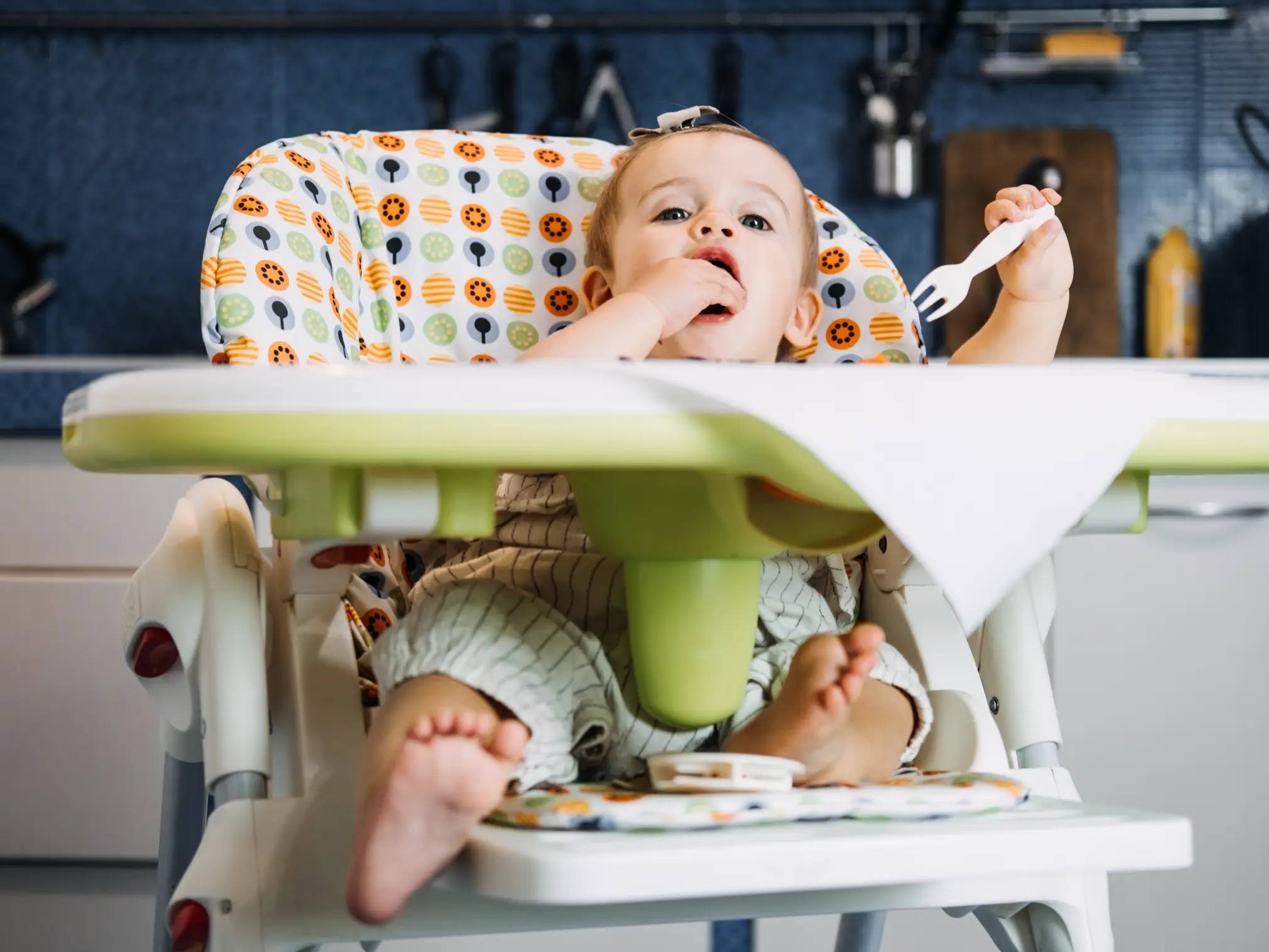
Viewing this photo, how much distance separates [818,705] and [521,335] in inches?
20.6

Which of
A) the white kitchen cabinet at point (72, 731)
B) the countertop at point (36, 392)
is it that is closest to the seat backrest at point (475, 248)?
the countertop at point (36, 392)

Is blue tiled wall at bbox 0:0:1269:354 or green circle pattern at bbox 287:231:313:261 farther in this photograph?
blue tiled wall at bbox 0:0:1269:354

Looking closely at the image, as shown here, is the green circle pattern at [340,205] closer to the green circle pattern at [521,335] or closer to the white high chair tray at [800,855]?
the green circle pattern at [521,335]

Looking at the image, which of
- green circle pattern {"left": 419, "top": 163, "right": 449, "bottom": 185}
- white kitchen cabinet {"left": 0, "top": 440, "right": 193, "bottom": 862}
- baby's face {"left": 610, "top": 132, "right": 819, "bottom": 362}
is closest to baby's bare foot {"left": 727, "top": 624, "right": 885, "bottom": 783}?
baby's face {"left": 610, "top": 132, "right": 819, "bottom": 362}

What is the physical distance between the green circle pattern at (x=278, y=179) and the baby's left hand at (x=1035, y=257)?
0.48m

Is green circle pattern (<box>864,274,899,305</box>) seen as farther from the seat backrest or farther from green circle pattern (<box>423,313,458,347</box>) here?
green circle pattern (<box>423,313,458,347</box>)

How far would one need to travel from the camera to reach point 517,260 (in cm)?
114

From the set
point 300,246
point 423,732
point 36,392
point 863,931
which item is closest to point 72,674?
point 36,392

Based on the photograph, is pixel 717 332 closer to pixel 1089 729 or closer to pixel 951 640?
pixel 951 640

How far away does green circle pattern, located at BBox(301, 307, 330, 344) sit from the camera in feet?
3.03

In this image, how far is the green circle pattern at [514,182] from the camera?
3.78ft

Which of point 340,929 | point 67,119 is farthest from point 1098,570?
point 67,119

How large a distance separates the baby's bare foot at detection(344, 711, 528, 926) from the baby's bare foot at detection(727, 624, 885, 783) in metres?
0.16

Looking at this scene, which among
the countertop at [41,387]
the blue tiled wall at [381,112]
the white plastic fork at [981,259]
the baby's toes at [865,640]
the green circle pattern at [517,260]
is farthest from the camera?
the blue tiled wall at [381,112]
